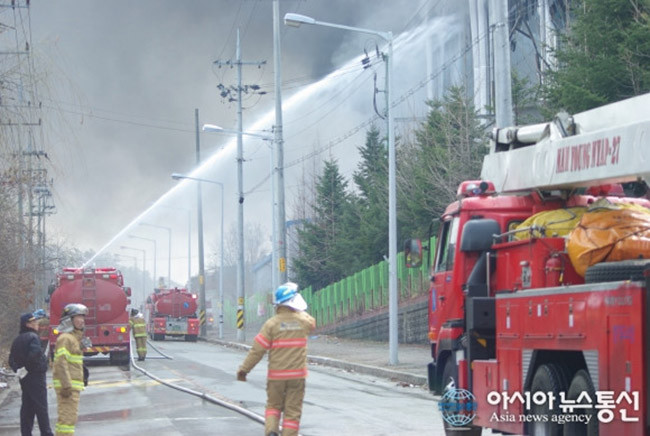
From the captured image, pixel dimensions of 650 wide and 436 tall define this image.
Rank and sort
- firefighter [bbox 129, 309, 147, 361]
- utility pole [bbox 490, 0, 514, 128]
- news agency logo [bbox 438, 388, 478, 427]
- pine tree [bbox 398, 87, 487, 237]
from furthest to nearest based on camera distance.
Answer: firefighter [bbox 129, 309, 147, 361] < pine tree [bbox 398, 87, 487, 237] < utility pole [bbox 490, 0, 514, 128] < news agency logo [bbox 438, 388, 478, 427]

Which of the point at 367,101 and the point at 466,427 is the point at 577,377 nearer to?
the point at 466,427

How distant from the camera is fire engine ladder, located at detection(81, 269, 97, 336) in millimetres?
29125

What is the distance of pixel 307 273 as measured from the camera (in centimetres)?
5500

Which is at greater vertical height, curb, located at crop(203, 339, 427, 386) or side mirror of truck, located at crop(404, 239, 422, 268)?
side mirror of truck, located at crop(404, 239, 422, 268)

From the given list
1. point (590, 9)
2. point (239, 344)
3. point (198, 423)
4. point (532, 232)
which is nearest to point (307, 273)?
point (239, 344)

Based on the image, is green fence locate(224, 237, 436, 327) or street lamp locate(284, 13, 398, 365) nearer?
street lamp locate(284, 13, 398, 365)

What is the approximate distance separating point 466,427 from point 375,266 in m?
31.1

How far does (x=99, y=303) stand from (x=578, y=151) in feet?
73.2

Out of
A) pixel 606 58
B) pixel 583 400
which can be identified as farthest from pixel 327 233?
pixel 583 400

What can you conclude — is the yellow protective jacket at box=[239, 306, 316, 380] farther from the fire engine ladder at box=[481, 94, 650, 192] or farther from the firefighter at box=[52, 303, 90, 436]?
the fire engine ladder at box=[481, 94, 650, 192]

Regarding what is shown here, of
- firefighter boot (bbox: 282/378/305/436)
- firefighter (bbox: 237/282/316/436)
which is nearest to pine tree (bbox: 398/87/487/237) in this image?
firefighter (bbox: 237/282/316/436)

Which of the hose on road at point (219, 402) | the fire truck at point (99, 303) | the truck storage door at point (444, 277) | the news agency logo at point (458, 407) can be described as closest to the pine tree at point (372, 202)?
the fire truck at point (99, 303)

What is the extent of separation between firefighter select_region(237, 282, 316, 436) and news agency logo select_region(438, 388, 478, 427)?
2.19 meters

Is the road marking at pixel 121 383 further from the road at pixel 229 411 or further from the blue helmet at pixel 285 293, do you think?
the blue helmet at pixel 285 293
